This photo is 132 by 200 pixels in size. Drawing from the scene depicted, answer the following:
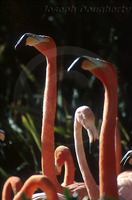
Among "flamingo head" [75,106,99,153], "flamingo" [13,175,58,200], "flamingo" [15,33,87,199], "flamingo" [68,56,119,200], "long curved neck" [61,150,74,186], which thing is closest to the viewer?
"flamingo" [13,175,58,200]

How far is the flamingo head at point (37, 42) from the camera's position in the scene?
1.36 m

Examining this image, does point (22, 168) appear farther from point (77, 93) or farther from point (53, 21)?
point (53, 21)

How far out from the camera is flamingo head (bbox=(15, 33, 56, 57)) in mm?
1362

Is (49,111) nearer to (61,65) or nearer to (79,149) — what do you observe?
(79,149)

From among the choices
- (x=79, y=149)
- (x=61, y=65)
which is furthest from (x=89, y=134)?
(x=61, y=65)

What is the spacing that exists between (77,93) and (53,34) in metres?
0.68

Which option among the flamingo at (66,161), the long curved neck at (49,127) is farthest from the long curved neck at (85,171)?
the flamingo at (66,161)

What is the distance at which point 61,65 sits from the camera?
3.09 metres

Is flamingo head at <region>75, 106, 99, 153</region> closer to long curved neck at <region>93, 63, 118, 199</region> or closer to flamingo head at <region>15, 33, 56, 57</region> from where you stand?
long curved neck at <region>93, 63, 118, 199</region>

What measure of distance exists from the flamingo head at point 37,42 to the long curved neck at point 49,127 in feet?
0.03

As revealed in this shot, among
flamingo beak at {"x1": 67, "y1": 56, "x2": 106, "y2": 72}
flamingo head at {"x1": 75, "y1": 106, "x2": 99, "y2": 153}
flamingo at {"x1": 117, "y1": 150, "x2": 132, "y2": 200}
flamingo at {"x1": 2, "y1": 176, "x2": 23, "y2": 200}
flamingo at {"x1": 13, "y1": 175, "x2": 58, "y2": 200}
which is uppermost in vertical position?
flamingo beak at {"x1": 67, "y1": 56, "x2": 106, "y2": 72}

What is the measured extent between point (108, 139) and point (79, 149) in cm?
31

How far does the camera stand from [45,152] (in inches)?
56.6

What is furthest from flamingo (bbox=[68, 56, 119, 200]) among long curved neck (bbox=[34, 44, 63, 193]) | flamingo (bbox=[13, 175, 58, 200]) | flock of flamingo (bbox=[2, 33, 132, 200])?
long curved neck (bbox=[34, 44, 63, 193])
